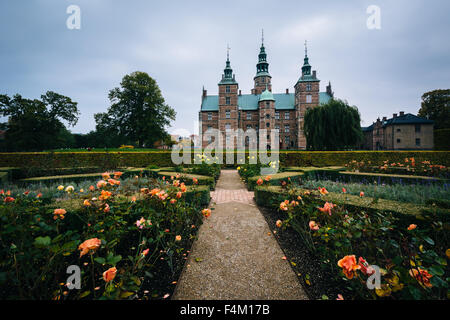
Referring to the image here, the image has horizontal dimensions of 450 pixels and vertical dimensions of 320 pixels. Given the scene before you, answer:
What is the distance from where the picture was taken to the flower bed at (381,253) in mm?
1186

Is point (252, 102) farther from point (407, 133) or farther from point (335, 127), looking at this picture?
point (407, 133)

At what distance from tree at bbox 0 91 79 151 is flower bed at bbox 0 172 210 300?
3195 centimetres

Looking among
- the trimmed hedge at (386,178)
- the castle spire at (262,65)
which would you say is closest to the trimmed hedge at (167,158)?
the trimmed hedge at (386,178)

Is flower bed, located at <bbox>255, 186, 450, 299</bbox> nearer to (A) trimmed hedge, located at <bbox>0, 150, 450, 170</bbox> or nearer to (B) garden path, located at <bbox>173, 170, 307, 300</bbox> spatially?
(B) garden path, located at <bbox>173, 170, 307, 300</bbox>

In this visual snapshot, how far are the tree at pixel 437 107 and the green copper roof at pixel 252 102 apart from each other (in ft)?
62.0

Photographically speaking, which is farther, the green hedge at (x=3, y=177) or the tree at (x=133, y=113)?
the tree at (x=133, y=113)

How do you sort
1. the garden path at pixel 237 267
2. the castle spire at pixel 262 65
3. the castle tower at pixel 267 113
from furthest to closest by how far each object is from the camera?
the castle spire at pixel 262 65, the castle tower at pixel 267 113, the garden path at pixel 237 267

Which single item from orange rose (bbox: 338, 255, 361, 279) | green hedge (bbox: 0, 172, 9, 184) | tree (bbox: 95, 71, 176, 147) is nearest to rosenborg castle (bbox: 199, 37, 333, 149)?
tree (bbox: 95, 71, 176, 147)

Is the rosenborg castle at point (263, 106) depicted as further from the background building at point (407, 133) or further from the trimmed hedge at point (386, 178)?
the trimmed hedge at point (386, 178)

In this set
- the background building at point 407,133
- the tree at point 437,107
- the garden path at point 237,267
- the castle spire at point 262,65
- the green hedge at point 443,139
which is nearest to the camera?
the garden path at point 237,267

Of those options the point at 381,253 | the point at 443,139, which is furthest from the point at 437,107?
the point at 381,253

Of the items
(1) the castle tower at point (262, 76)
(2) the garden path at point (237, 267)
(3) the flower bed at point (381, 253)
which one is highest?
(1) the castle tower at point (262, 76)
